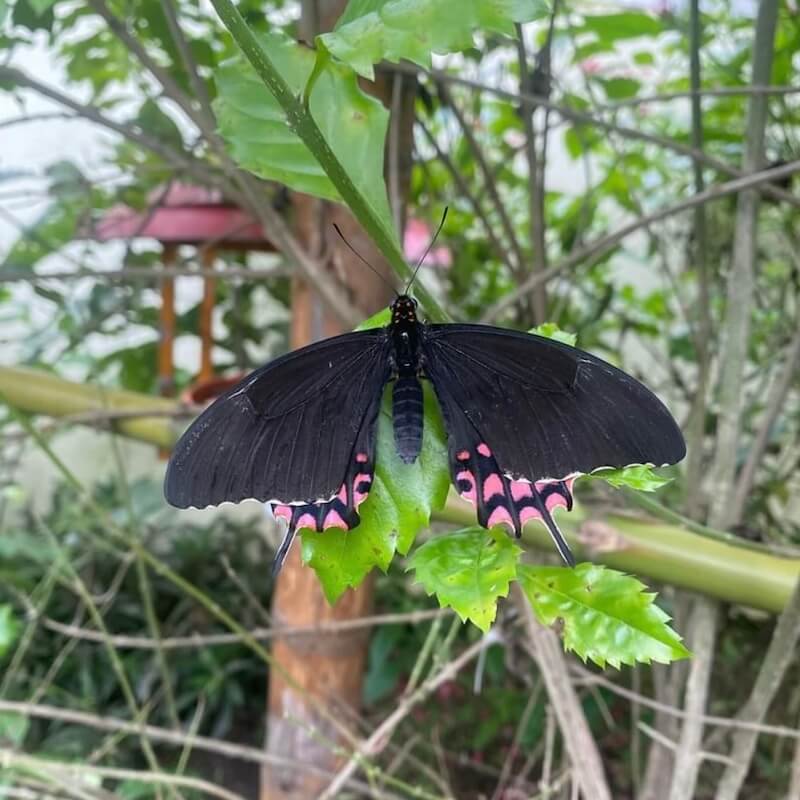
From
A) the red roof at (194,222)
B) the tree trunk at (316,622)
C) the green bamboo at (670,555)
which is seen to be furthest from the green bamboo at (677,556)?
the red roof at (194,222)

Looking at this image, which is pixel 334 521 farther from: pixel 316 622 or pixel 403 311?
pixel 316 622

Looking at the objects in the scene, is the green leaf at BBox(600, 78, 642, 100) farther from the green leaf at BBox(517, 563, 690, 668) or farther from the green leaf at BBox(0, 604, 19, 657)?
the green leaf at BBox(0, 604, 19, 657)

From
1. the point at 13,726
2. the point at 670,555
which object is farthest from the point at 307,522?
the point at 13,726

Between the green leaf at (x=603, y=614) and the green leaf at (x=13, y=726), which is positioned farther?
the green leaf at (x=13, y=726)

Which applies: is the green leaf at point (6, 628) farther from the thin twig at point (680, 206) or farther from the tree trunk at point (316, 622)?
the thin twig at point (680, 206)

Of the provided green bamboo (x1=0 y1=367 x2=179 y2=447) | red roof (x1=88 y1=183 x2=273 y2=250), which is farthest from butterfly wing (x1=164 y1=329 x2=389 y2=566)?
red roof (x1=88 y1=183 x2=273 y2=250)

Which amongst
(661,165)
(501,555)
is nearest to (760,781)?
(661,165)
